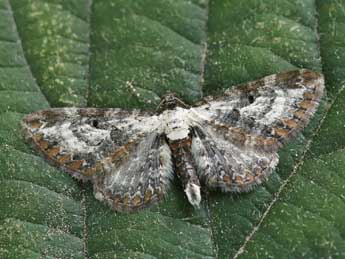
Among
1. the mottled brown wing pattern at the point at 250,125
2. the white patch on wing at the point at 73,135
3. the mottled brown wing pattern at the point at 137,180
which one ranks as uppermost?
the mottled brown wing pattern at the point at 250,125

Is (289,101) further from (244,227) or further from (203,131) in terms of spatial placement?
(244,227)

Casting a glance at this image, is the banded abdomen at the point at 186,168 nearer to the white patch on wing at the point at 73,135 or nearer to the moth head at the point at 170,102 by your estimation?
the moth head at the point at 170,102

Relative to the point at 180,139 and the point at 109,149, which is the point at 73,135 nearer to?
the point at 109,149

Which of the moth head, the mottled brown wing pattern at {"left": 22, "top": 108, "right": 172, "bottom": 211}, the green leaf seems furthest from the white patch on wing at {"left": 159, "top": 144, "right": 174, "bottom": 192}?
the moth head

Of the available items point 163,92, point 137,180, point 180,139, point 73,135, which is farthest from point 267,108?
point 73,135

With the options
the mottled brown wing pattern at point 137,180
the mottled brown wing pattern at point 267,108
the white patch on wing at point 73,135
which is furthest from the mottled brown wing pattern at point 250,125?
the white patch on wing at point 73,135

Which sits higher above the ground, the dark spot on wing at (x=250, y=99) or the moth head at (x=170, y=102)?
the dark spot on wing at (x=250, y=99)

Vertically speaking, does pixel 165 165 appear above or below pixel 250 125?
below
